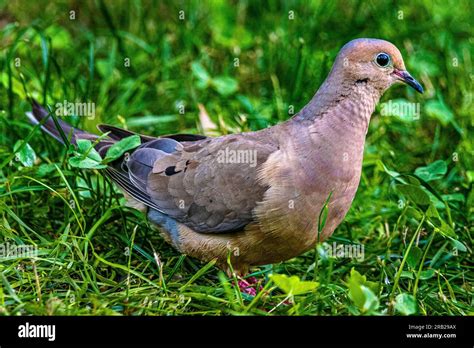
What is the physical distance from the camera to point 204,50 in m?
6.24

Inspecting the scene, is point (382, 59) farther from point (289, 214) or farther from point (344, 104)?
point (289, 214)

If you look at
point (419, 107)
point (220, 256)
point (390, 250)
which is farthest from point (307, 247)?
point (419, 107)

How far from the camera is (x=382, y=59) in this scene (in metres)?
3.95

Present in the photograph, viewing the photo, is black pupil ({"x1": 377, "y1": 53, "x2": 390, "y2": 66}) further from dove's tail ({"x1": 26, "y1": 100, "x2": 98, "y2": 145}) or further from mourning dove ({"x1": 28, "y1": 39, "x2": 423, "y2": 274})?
dove's tail ({"x1": 26, "y1": 100, "x2": 98, "y2": 145})

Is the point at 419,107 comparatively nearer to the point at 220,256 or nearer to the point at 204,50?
the point at 204,50
